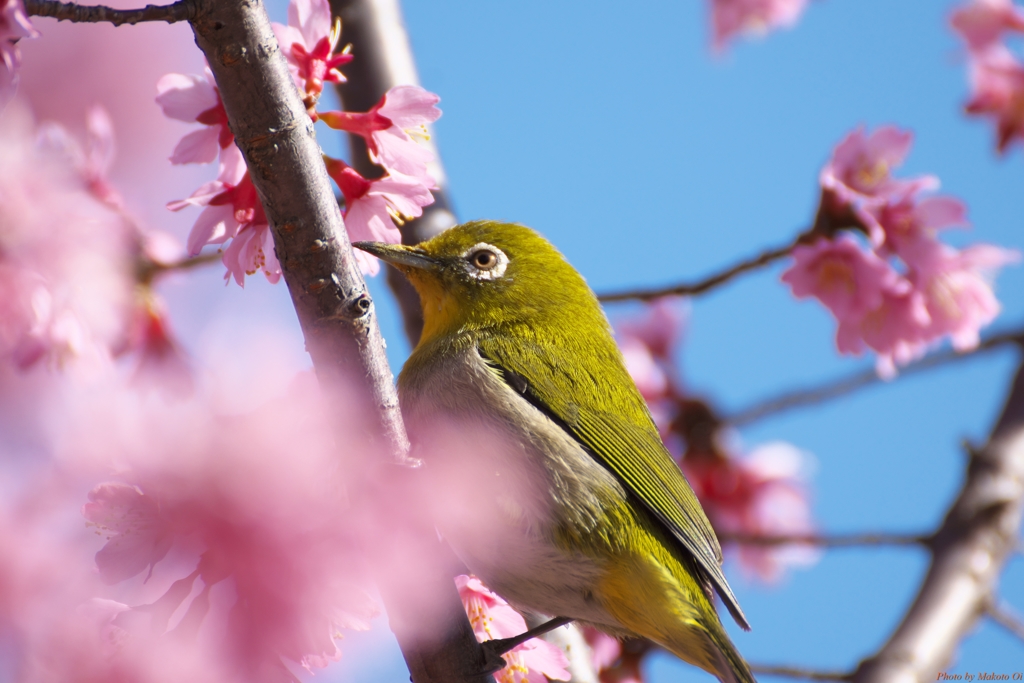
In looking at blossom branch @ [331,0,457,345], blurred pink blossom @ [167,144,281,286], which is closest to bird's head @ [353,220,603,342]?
blossom branch @ [331,0,457,345]

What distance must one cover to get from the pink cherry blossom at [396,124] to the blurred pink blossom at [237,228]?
0.33 meters

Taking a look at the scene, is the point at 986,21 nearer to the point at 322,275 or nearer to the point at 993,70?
the point at 993,70

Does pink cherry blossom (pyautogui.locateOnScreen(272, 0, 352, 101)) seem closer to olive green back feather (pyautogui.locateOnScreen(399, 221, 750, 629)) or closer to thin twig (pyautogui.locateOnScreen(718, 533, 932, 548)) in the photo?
olive green back feather (pyautogui.locateOnScreen(399, 221, 750, 629))

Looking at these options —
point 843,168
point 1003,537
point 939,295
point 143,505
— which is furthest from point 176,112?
point 1003,537

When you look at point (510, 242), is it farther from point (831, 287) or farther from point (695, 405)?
point (695, 405)

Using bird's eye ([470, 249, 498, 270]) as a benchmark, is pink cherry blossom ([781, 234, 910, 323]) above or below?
below

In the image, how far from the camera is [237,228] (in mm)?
2307

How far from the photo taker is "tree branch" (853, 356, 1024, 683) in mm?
3641

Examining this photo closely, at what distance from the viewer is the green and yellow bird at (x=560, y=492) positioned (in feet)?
8.29

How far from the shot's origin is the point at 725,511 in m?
5.38

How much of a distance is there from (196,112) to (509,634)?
1.73m

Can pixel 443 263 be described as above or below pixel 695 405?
above

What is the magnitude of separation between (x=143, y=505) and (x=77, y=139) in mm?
1866

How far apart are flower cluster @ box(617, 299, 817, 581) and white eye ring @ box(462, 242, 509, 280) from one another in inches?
85.6
